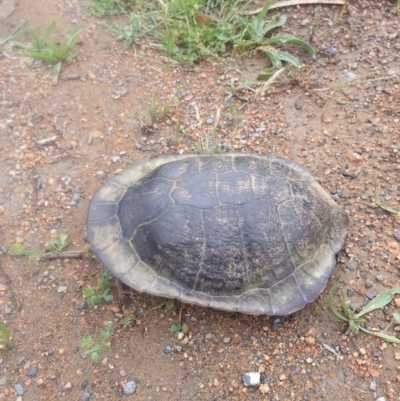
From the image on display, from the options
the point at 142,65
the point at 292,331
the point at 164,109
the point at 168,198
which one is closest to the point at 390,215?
the point at 292,331

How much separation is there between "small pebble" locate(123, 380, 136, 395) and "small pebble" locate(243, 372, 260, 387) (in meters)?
0.68

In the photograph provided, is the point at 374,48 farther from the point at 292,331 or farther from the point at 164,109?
the point at 292,331

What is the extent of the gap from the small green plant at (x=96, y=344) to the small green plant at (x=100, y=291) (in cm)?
19

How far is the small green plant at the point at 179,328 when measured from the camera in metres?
2.76

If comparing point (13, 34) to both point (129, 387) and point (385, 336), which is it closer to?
point (129, 387)

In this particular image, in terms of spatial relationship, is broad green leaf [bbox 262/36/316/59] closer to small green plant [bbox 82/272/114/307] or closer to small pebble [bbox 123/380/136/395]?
small green plant [bbox 82/272/114/307]

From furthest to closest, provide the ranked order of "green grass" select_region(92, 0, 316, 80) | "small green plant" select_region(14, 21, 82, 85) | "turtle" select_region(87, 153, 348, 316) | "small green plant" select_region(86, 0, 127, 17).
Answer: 1. "small green plant" select_region(86, 0, 127, 17)
2. "green grass" select_region(92, 0, 316, 80)
3. "small green plant" select_region(14, 21, 82, 85)
4. "turtle" select_region(87, 153, 348, 316)

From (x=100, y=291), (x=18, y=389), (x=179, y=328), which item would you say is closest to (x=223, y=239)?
(x=179, y=328)

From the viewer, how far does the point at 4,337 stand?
264cm

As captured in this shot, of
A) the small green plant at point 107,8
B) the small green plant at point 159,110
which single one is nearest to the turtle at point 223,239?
the small green plant at point 159,110

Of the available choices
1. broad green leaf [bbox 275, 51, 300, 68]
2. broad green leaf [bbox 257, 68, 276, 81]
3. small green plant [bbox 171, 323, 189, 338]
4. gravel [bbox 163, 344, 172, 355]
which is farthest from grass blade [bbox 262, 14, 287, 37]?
gravel [bbox 163, 344, 172, 355]

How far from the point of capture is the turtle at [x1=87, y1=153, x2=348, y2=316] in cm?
252

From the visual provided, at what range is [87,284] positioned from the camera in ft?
9.71

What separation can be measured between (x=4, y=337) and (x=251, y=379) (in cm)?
156
